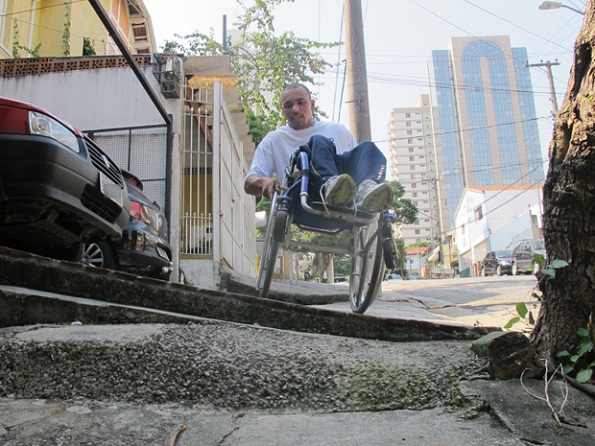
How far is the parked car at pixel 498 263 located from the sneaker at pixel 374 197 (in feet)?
79.4

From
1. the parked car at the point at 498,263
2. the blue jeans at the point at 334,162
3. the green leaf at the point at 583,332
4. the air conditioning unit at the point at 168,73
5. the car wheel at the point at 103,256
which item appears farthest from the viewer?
the parked car at the point at 498,263

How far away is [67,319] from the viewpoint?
2385 millimetres

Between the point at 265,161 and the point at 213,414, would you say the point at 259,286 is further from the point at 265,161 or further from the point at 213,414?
the point at 213,414

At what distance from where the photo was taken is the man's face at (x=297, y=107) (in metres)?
3.75

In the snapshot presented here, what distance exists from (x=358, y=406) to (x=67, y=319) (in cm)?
147

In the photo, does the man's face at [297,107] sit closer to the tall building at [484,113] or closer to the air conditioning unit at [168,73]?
the air conditioning unit at [168,73]

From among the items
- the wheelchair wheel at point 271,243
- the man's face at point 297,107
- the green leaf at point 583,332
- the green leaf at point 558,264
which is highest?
the man's face at point 297,107

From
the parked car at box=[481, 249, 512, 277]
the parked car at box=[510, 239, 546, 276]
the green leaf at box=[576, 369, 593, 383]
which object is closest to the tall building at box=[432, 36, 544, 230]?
the parked car at box=[481, 249, 512, 277]

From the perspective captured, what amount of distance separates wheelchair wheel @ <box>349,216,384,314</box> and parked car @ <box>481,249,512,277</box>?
2353cm

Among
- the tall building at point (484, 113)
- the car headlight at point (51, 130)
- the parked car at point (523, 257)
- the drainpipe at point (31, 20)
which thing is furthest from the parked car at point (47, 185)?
the tall building at point (484, 113)

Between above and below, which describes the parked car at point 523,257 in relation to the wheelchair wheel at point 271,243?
above

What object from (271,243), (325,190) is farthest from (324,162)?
(271,243)

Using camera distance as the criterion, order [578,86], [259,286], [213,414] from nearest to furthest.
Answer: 1. [213,414]
2. [578,86]
3. [259,286]

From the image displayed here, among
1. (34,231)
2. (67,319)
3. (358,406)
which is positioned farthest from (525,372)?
(34,231)
